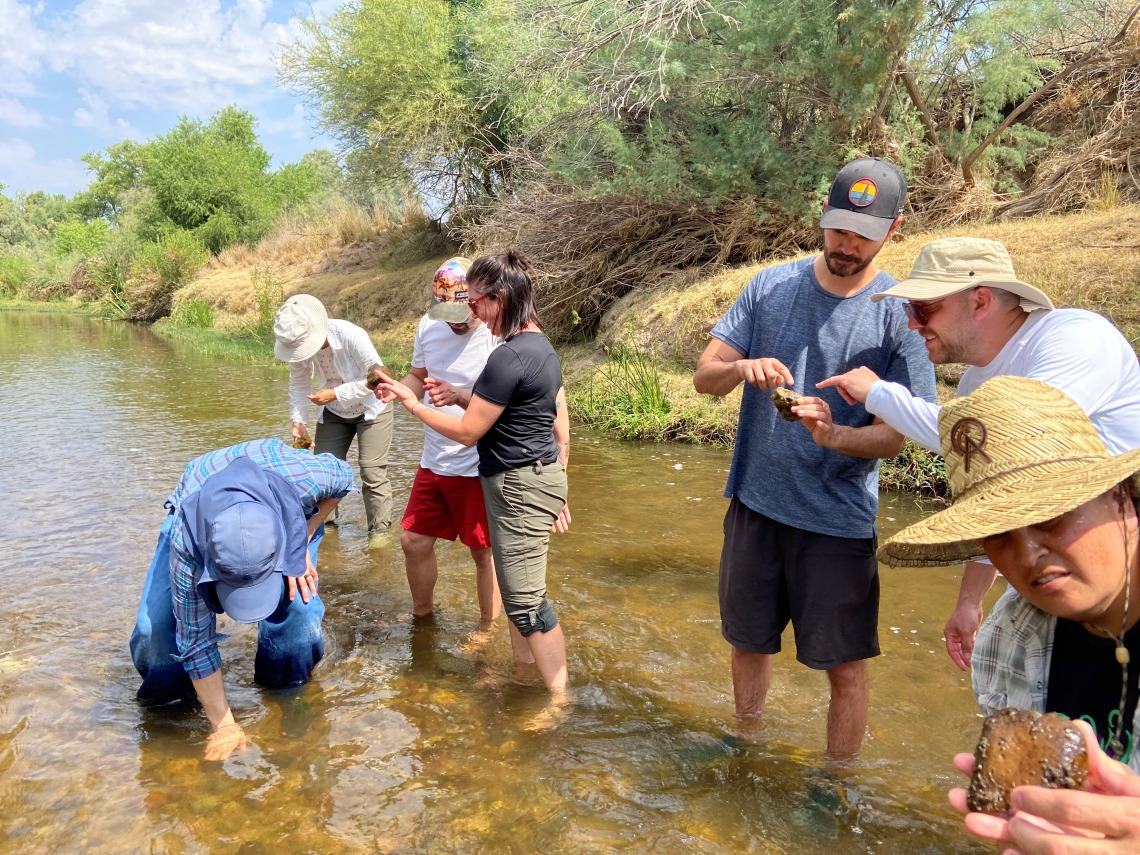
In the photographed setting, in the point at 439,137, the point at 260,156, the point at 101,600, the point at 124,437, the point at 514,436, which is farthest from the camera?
the point at 260,156

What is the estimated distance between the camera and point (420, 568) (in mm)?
4520

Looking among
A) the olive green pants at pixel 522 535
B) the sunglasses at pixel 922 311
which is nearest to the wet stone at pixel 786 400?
the sunglasses at pixel 922 311

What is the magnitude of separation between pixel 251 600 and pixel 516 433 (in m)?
1.20

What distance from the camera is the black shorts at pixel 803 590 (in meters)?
2.81

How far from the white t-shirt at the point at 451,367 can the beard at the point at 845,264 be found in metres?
1.88

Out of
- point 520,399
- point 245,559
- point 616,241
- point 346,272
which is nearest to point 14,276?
point 346,272

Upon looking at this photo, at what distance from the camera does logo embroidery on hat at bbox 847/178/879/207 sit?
2668mm

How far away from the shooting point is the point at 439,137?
765 inches

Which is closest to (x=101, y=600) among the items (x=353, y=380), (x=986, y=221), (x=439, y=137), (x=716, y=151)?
(x=353, y=380)

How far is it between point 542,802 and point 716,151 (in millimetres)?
9072

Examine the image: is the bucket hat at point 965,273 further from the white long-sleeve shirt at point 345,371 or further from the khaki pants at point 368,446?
the khaki pants at point 368,446

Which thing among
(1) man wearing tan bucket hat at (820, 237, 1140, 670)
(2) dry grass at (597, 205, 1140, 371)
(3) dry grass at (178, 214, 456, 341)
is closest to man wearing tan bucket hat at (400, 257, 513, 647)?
(1) man wearing tan bucket hat at (820, 237, 1140, 670)

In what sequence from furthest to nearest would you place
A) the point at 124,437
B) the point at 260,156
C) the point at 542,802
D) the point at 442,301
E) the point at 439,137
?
1. the point at 260,156
2. the point at 439,137
3. the point at 124,437
4. the point at 442,301
5. the point at 542,802

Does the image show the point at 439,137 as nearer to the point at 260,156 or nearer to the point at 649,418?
the point at 649,418
